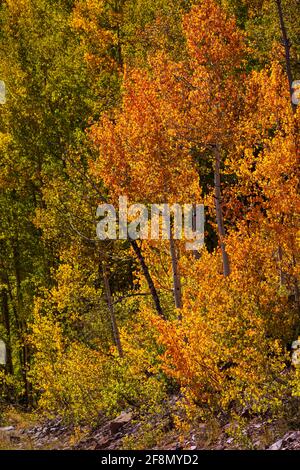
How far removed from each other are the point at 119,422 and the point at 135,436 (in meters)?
1.77

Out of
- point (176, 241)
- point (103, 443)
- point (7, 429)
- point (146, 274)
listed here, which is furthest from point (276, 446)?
point (7, 429)

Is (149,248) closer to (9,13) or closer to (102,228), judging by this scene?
(102,228)

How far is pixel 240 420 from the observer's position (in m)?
18.8

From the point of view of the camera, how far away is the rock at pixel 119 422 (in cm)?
2423

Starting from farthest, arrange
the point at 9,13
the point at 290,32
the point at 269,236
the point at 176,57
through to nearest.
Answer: the point at 9,13
the point at 290,32
the point at 176,57
the point at 269,236

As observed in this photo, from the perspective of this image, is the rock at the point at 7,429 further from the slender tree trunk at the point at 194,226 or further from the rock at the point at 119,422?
the slender tree trunk at the point at 194,226

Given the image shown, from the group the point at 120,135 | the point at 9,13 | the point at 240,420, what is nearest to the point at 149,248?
the point at 120,135

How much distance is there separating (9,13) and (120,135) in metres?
26.4

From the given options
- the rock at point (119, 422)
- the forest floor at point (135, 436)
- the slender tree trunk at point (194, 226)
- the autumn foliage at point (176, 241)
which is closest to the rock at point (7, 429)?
the forest floor at point (135, 436)

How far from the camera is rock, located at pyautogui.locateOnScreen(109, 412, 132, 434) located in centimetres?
2423

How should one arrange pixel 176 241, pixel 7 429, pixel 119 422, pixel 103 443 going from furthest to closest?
pixel 7 429, pixel 176 241, pixel 119 422, pixel 103 443

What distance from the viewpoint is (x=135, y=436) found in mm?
22797

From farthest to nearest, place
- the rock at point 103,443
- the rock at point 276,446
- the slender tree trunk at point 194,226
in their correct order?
1. the slender tree trunk at point 194,226
2. the rock at point 103,443
3. the rock at point 276,446

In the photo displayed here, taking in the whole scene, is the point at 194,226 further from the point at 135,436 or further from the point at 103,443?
the point at 103,443
